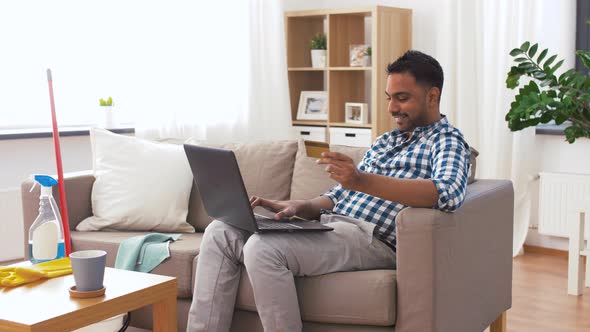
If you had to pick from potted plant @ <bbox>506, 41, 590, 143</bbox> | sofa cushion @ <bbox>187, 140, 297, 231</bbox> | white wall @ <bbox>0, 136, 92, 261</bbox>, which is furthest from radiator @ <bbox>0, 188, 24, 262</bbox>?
potted plant @ <bbox>506, 41, 590, 143</bbox>

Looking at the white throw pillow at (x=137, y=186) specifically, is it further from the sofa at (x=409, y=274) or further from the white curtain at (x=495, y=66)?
the white curtain at (x=495, y=66)

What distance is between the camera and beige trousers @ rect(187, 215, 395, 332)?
2.31 m

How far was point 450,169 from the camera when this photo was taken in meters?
2.34

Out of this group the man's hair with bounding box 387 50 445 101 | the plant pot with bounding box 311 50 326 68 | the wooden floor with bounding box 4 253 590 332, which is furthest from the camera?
the plant pot with bounding box 311 50 326 68

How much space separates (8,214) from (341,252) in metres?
2.13

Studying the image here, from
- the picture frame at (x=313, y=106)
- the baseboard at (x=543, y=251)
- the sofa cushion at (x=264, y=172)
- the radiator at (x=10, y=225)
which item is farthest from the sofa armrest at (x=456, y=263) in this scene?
the picture frame at (x=313, y=106)

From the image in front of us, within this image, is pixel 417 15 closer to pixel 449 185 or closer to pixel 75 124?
pixel 75 124

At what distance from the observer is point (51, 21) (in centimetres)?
427

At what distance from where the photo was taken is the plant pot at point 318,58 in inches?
199

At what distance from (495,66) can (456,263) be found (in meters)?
2.31

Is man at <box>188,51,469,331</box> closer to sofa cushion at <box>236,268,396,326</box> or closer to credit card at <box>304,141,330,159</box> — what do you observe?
sofa cushion at <box>236,268,396,326</box>

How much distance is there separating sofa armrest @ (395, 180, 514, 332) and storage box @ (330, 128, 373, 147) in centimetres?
211

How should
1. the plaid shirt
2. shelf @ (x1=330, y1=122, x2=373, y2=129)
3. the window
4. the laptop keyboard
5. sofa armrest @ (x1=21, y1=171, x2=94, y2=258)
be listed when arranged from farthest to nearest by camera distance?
1. shelf @ (x1=330, y1=122, x2=373, y2=129)
2. the window
3. sofa armrest @ (x1=21, y1=171, x2=94, y2=258)
4. the laptop keyboard
5. the plaid shirt

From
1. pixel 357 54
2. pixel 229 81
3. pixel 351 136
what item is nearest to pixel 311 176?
pixel 229 81
